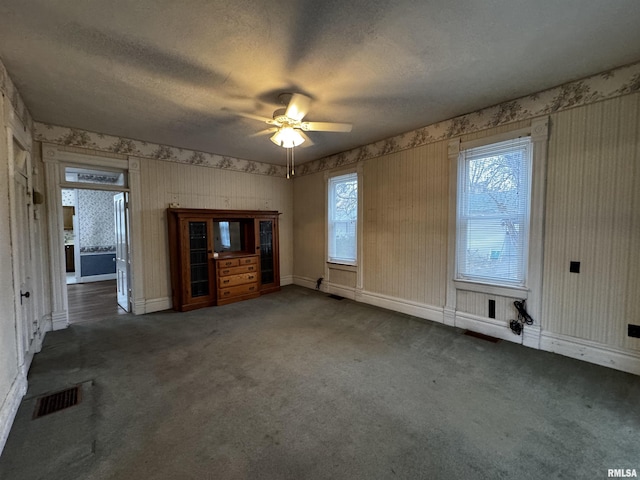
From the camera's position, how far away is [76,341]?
3.22 m

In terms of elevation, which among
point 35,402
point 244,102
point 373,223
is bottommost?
point 35,402

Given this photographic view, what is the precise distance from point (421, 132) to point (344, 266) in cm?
246

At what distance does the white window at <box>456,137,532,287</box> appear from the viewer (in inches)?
116

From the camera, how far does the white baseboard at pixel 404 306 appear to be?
3.68 m

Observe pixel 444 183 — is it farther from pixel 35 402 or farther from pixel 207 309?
pixel 35 402

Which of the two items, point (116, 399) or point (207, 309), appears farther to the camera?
point (207, 309)

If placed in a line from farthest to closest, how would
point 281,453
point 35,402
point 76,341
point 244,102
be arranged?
point 76,341 < point 244,102 < point 35,402 < point 281,453

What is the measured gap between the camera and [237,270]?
475cm

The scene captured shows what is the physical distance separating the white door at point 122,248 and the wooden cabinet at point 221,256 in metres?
0.65

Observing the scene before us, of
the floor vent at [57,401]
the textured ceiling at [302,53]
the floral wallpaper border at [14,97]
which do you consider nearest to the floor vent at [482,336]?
the textured ceiling at [302,53]

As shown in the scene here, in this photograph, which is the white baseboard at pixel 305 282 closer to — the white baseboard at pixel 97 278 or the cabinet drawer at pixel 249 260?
the cabinet drawer at pixel 249 260

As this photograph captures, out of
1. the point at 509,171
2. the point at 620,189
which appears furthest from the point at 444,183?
the point at 620,189

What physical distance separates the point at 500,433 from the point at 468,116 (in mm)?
3172

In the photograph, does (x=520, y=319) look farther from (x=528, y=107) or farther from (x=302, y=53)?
(x=302, y=53)
